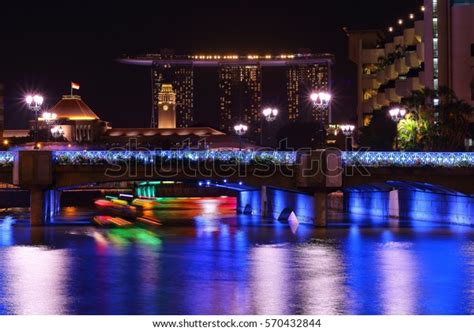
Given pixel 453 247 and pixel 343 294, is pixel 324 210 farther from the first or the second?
pixel 343 294

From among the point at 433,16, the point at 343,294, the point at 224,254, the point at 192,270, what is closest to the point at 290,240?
the point at 224,254

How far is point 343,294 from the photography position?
137 feet

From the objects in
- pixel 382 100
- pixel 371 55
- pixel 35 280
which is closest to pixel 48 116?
pixel 382 100

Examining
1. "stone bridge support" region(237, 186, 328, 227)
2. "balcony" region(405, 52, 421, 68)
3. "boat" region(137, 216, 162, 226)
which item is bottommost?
"boat" region(137, 216, 162, 226)

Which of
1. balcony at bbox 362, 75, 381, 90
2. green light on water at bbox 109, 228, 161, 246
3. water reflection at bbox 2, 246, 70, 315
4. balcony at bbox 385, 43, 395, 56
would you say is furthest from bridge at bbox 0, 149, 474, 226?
balcony at bbox 362, 75, 381, 90

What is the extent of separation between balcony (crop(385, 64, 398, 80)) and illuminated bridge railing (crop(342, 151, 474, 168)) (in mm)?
58209

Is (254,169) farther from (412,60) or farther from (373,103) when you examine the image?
(373,103)

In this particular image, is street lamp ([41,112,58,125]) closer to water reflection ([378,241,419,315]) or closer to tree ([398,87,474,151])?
tree ([398,87,474,151])

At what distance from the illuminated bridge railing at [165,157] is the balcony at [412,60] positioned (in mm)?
45157

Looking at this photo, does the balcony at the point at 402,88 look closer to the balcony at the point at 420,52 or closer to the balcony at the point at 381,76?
the balcony at the point at 420,52

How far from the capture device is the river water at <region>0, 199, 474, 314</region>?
3912cm

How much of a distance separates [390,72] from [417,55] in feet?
57.0

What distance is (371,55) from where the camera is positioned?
150 meters
